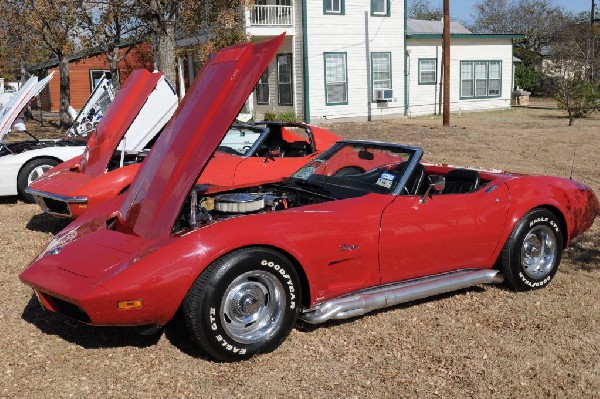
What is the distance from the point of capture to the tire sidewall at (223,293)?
3.87m

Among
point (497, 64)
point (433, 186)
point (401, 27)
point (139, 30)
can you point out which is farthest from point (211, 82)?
point (497, 64)

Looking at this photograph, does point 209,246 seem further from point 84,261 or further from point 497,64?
point 497,64

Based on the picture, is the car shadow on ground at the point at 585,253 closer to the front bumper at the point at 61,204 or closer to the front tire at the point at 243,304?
the front tire at the point at 243,304

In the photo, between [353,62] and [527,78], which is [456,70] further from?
[527,78]

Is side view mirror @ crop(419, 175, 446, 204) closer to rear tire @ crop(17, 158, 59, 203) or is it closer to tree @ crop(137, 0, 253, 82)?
rear tire @ crop(17, 158, 59, 203)

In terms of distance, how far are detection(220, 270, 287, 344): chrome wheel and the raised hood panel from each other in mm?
4093

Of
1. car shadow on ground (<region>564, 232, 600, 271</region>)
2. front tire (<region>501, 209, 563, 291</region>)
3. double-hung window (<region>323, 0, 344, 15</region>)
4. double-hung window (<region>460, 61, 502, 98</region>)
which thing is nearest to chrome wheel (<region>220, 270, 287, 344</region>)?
front tire (<region>501, 209, 563, 291</region>)

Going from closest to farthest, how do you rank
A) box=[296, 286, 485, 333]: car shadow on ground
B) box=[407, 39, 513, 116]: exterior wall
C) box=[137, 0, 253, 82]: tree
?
1. box=[296, 286, 485, 333]: car shadow on ground
2. box=[137, 0, 253, 82]: tree
3. box=[407, 39, 513, 116]: exterior wall

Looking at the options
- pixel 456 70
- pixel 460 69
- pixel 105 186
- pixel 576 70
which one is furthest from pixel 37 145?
pixel 576 70

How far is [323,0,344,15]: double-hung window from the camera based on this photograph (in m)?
23.5

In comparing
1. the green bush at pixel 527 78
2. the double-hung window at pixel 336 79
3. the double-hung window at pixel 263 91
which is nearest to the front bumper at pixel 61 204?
the double-hung window at pixel 336 79

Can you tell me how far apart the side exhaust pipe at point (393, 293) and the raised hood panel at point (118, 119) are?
4.20 m

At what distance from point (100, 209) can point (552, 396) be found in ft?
12.5

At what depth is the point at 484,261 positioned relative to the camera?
5.18 metres
